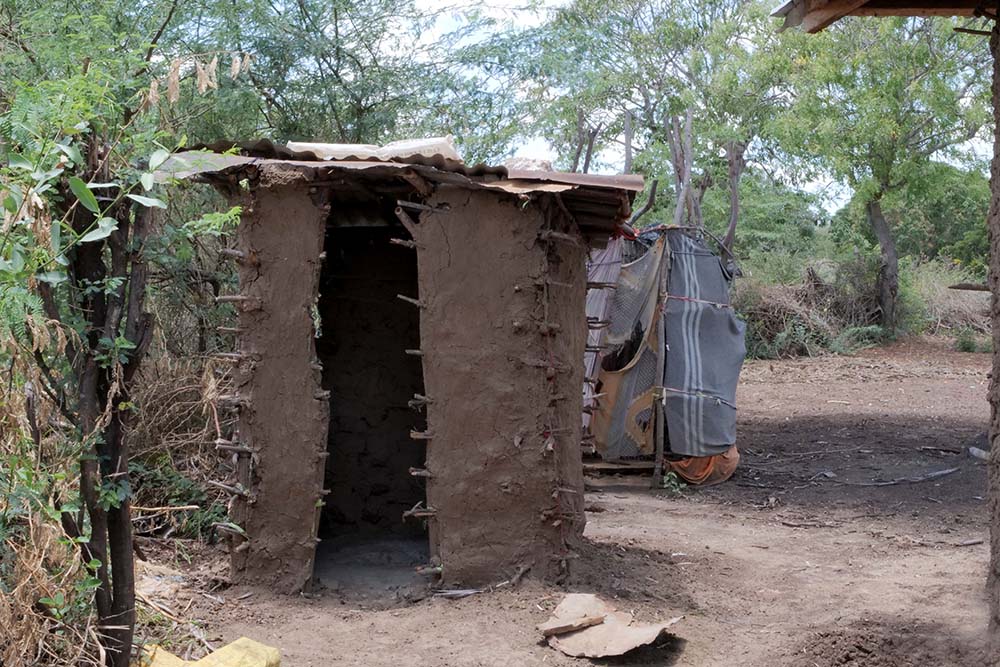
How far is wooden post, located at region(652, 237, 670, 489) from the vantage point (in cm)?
969

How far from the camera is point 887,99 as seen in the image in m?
14.0

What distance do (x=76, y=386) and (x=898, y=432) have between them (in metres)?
9.68

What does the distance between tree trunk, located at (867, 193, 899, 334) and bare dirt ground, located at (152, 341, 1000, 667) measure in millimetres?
5165

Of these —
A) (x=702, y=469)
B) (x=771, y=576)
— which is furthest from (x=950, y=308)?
(x=771, y=576)

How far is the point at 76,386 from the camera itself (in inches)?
140

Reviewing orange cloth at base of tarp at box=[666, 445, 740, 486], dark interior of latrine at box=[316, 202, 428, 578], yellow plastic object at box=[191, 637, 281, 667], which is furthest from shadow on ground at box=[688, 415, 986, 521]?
yellow plastic object at box=[191, 637, 281, 667]

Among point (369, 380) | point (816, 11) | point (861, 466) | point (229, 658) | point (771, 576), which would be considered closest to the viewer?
point (229, 658)

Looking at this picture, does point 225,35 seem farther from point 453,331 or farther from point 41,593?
point 41,593

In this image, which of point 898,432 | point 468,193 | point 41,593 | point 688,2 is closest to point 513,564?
point 468,193

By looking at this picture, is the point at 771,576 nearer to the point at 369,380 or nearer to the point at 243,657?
the point at 369,380

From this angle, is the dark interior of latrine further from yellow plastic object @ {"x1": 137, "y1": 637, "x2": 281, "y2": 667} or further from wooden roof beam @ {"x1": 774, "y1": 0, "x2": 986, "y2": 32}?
wooden roof beam @ {"x1": 774, "y1": 0, "x2": 986, "y2": 32}

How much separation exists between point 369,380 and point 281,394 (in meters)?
1.83

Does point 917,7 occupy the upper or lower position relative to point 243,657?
upper

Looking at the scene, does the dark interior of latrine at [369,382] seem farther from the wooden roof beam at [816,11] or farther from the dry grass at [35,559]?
the dry grass at [35,559]
